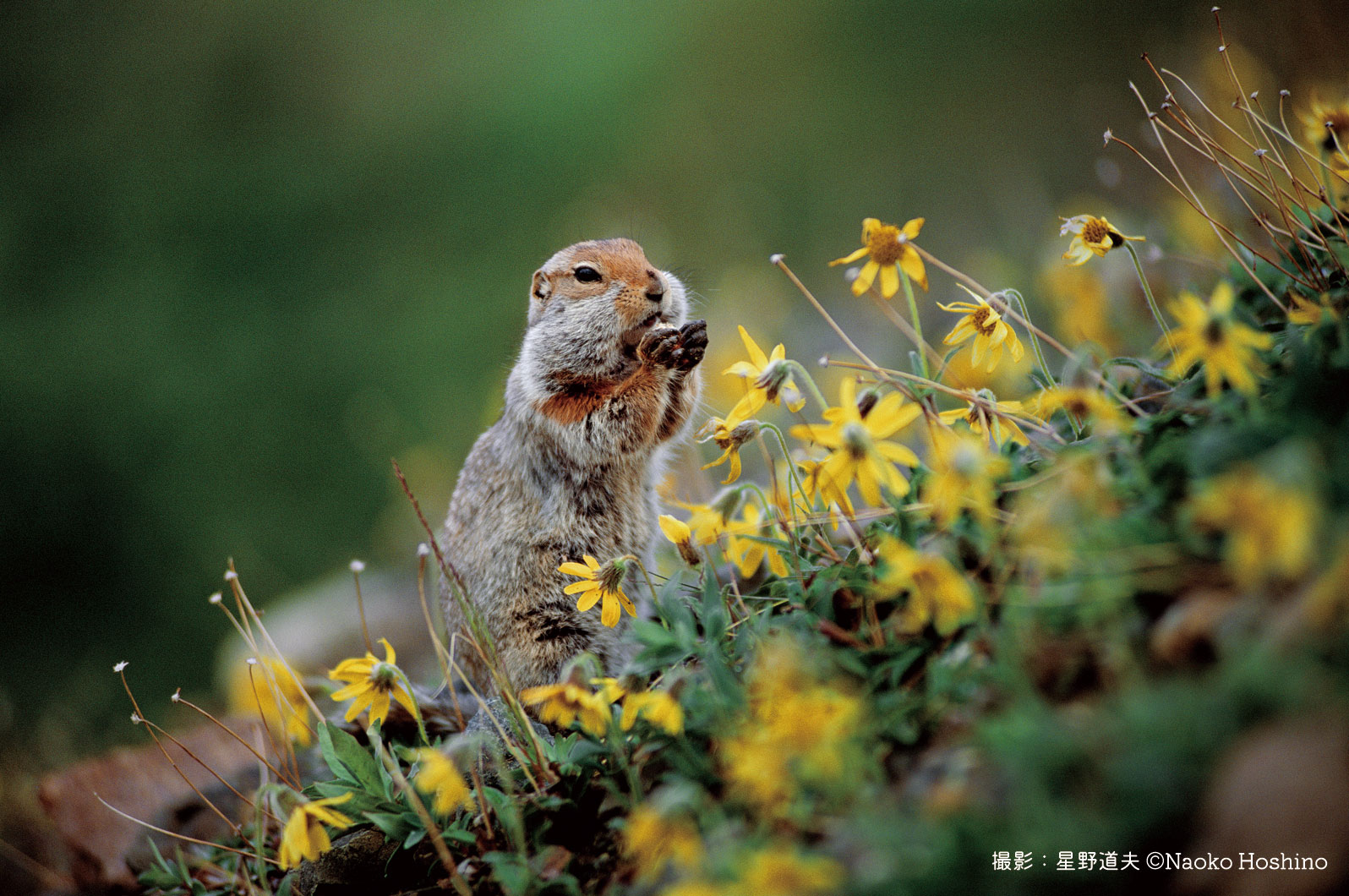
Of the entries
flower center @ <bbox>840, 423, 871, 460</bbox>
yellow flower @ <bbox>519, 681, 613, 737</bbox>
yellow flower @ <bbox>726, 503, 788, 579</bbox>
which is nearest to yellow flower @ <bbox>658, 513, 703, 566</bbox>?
yellow flower @ <bbox>726, 503, 788, 579</bbox>

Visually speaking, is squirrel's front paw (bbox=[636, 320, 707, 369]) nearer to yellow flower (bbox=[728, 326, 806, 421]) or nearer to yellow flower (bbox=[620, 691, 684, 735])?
yellow flower (bbox=[728, 326, 806, 421])

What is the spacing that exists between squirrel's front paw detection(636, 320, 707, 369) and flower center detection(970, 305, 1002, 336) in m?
1.01

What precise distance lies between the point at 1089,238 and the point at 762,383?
36.6 inches

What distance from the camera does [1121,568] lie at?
1.34 meters

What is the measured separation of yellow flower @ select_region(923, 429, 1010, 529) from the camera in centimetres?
135

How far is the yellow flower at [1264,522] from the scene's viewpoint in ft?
3.24

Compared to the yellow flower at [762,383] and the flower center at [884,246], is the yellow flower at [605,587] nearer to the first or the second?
the yellow flower at [762,383]

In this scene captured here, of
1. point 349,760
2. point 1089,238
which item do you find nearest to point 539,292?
point 349,760

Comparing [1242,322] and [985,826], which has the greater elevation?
[1242,322]

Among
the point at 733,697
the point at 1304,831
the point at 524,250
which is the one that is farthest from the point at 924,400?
the point at 524,250

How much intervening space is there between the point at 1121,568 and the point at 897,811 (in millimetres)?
519

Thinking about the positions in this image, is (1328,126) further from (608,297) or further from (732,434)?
(608,297)

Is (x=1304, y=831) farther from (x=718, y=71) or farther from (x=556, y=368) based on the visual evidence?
(x=718, y=71)

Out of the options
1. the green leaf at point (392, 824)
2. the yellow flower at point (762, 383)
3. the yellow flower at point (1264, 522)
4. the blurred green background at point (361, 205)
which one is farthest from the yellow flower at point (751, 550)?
the blurred green background at point (361, 205)
